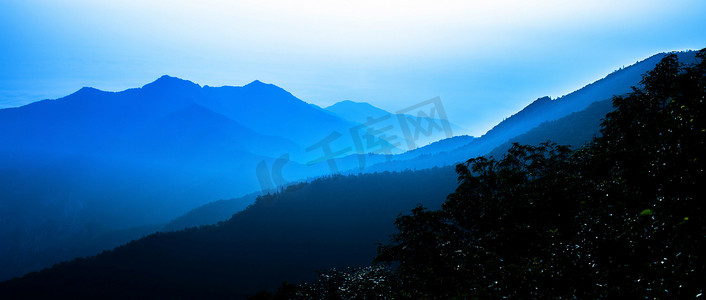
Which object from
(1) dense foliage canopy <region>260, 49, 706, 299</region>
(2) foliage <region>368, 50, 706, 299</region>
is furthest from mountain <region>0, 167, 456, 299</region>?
(2) foliage <region>368, 50, 706, 299</region>

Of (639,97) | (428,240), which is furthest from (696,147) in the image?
(428,240)

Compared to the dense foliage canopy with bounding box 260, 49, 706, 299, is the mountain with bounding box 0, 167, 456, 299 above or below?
below

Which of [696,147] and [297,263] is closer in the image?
[696,147]

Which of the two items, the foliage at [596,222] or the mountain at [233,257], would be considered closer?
the foliage at [596,222]

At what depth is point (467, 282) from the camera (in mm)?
16766

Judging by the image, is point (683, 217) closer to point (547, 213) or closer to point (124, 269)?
point (547, 213)

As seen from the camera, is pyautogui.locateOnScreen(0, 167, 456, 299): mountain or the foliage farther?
pyautogui.locateOnScreen(0, 167, 456, 299): mountain

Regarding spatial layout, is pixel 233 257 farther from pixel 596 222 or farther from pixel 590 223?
pixel 596 222

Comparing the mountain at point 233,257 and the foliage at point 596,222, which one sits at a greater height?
the foliage at point 596,222

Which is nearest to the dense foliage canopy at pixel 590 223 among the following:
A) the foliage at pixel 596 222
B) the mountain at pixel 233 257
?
the foliage at pixel 596 222

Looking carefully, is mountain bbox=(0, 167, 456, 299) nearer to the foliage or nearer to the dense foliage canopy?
the dense foliage canopy

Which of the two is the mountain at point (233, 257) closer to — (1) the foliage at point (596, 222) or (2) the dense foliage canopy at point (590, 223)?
(2) the dense foliage canopy at point (590, 223)

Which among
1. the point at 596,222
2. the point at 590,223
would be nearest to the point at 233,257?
the point at 590,223

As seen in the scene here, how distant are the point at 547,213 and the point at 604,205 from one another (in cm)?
471
